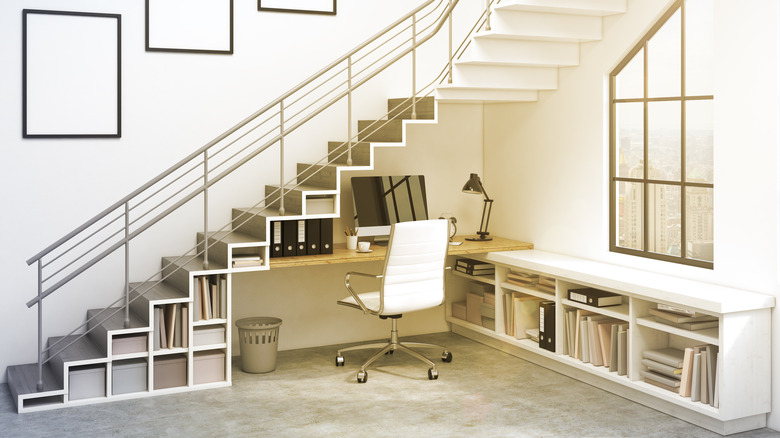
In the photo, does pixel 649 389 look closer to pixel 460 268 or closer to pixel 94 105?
pixel 460 268

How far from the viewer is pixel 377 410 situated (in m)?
4.87

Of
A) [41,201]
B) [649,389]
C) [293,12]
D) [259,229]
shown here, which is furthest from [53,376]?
[649,389]

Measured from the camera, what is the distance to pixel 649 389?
4820mm

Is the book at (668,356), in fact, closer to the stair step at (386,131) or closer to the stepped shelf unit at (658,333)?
the stepped shelf unit at (658,333)

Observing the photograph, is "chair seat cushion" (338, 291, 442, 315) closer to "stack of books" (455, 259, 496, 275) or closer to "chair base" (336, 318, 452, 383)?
"chair base" (336, 318, 452, 383)

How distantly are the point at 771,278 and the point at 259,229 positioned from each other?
312 centimetres

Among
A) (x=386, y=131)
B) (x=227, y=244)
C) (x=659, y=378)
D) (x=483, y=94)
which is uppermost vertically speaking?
(x=483, y=94)

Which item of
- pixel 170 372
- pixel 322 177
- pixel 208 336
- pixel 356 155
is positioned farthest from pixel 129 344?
pixel 356 155

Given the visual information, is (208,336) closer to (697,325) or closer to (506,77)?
(506,77)

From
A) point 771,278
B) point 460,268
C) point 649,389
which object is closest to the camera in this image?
point 771,278

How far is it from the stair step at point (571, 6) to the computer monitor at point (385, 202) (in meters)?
1.76

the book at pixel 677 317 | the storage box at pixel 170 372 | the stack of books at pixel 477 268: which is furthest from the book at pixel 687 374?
the storage box at pixel 170 372

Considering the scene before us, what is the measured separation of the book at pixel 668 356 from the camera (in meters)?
4.74

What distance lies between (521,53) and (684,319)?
2.10 m
